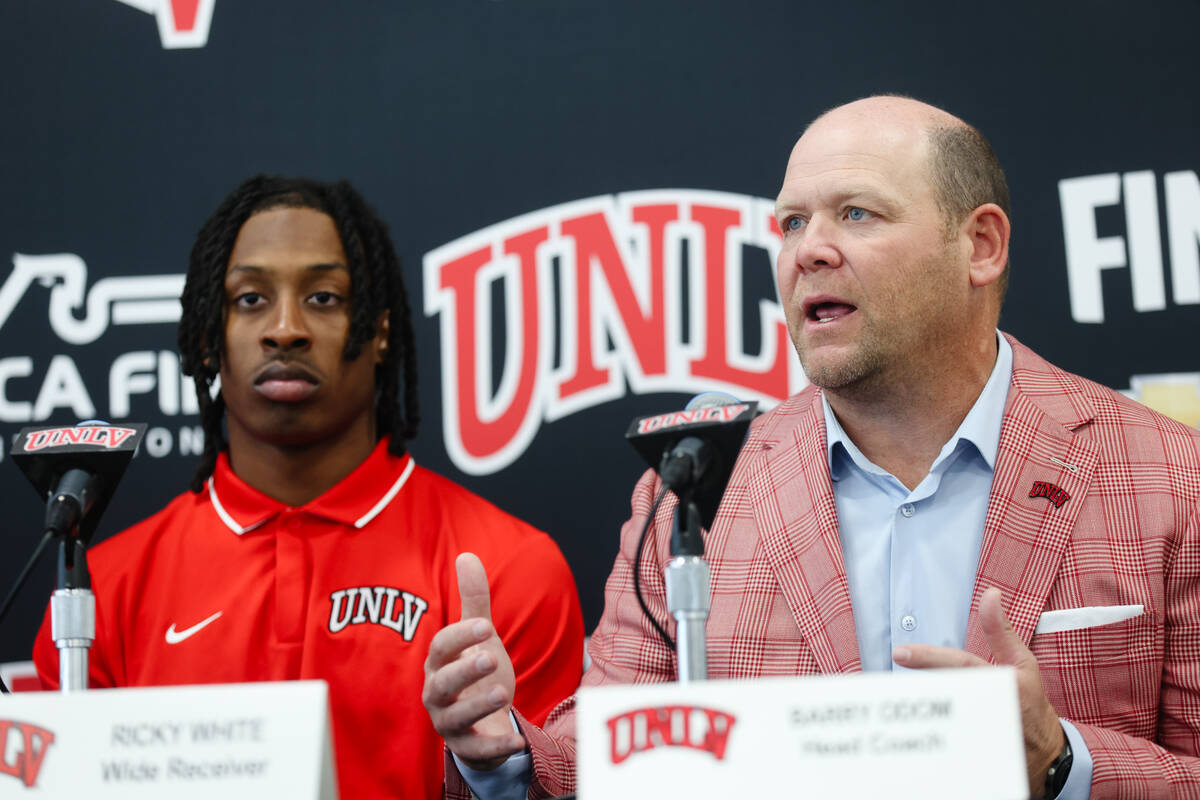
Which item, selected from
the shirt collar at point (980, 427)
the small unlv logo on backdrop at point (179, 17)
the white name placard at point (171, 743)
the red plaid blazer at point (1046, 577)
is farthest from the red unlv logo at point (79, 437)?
the small unlv logo on backdrop at point (179, 17)

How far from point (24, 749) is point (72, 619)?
0.15 m

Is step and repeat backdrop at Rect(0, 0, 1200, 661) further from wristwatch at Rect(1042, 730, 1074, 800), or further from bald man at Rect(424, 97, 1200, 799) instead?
wristwatch at Rect(1042, 730, 1074, 800)

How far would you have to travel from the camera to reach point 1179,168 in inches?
88.9

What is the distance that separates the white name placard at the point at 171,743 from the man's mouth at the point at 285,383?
0.98 meters

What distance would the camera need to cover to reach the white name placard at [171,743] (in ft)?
3.28

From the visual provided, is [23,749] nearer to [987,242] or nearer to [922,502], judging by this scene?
[922,502]

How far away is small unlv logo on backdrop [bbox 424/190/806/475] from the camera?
7.59ft

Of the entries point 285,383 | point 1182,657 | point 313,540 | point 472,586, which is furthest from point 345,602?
point 1182,657

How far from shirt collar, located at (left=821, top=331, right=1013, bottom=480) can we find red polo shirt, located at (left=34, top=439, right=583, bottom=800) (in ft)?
1.71

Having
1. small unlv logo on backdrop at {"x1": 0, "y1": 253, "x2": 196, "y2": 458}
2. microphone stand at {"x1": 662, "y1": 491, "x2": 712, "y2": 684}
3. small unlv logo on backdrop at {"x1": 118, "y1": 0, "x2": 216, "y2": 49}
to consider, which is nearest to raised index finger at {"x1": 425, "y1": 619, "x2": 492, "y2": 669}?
microphone stand at {"x1": 662, "y1": 491, "x2": 712, "y2": 684}

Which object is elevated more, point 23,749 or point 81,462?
point 81,462

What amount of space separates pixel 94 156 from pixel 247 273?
0.59 meters

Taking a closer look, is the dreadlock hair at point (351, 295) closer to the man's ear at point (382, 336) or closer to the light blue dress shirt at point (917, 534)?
the man's ear at point (382, 336)

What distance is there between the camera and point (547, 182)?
237 cm
